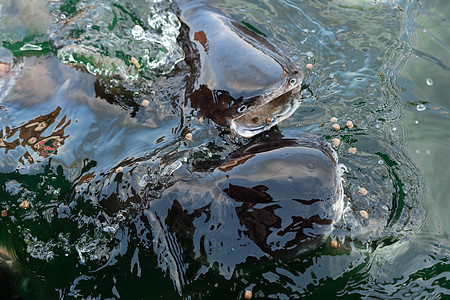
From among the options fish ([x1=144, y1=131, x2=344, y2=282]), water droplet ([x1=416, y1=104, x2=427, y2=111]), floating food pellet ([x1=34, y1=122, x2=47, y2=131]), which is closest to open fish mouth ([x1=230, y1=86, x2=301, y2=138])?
fish ([x1=144, y1=131, x2=344, y2=282])

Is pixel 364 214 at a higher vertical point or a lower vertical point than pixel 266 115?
lower

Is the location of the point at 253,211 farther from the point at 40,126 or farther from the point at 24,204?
the point at 40,126

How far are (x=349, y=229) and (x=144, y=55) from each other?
2.57 metres

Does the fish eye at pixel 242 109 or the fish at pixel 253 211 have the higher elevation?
the fish eye at pixel 242 109

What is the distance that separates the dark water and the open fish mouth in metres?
0.10

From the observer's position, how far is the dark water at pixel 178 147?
270 cm

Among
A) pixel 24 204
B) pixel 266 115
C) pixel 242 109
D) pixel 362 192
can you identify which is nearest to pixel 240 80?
pixel 242 109

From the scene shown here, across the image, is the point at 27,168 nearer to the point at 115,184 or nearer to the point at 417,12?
the point at 115,184

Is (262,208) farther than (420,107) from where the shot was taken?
No

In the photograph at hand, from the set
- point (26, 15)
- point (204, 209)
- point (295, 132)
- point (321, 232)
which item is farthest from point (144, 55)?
point (321, 232)

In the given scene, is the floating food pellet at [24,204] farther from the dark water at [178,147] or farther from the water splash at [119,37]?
the water splash at [119,37]

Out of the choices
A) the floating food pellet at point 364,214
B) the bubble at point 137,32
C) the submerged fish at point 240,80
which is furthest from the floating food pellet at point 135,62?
the floating food pellet at point 364,214

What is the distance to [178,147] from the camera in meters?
3.35

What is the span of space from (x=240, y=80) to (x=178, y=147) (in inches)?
29.0
